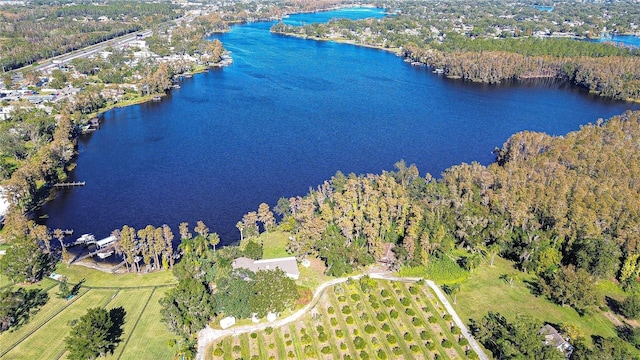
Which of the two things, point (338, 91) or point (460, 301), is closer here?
point (460, 301)

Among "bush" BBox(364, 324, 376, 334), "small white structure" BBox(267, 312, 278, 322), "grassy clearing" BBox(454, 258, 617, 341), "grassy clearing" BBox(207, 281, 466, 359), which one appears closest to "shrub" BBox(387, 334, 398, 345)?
"grassy clearing" BBox(207, 281, 466, 359)

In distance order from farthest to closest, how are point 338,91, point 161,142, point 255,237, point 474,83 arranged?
1. point 474,83
2. point 338,91
3. point 161,142
4. point 255,237

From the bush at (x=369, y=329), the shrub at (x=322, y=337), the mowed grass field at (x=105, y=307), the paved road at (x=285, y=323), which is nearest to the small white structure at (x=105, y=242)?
the mowed grass field at (x=105, y=307)

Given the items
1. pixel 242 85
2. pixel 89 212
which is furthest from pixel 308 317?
pixel 242 85

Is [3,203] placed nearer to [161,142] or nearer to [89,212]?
[89,212]

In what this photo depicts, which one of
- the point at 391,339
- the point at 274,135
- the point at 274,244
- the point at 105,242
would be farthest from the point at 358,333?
the point at 274,135

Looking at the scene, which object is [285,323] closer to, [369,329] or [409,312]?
[369,329]

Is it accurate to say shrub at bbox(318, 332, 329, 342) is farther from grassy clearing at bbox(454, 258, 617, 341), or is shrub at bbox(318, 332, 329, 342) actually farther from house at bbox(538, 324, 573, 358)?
house at bbox(538, 324, 573, 358)
